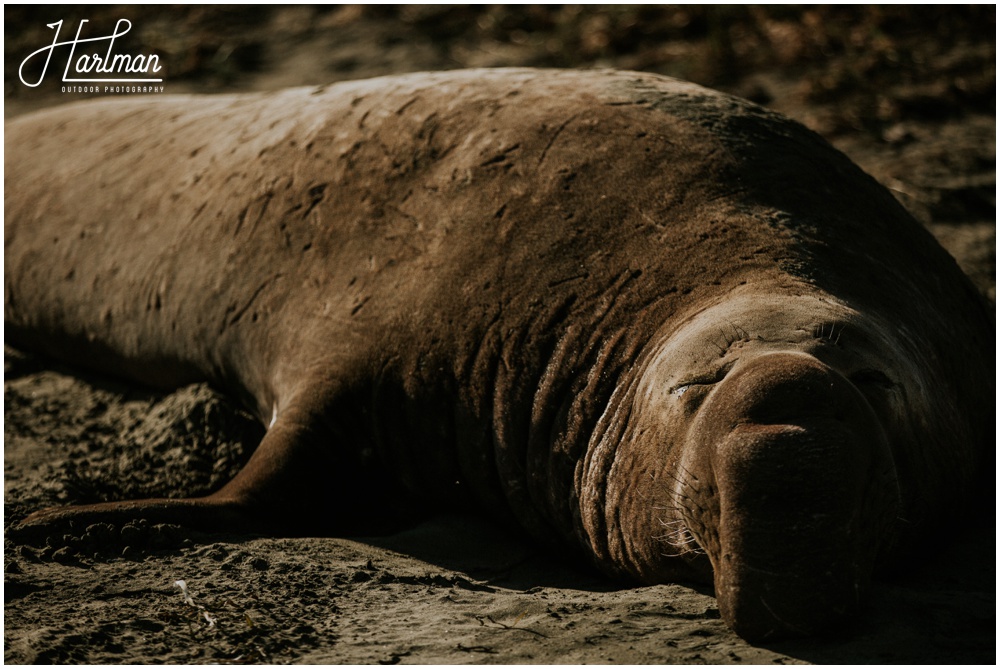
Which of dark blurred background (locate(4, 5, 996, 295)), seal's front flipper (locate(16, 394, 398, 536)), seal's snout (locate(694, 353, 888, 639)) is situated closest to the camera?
seal's snout (locate(694, 353, 888, 639))

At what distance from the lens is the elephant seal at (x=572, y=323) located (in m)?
2.62

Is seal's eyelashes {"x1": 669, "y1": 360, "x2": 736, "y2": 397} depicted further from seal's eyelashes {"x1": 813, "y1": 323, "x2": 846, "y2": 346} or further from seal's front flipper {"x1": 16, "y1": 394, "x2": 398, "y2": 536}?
seal's front flipper {"x1": 16, "y1": 394, "x2": 398, "y2": 536}

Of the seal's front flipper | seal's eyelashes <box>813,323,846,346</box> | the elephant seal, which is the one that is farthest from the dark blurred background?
the seal's front flipper

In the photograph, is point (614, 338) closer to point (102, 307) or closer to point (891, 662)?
point (891, 662)

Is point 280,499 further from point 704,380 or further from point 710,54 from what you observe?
point 710,54

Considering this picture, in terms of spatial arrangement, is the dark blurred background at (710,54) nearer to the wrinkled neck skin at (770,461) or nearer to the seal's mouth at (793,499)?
the wrinkled neck skin at (770,461)

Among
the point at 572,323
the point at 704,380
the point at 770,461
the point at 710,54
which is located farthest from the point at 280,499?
the point at 710,54

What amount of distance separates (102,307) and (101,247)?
0.88ft

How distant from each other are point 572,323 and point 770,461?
1165 millimetres

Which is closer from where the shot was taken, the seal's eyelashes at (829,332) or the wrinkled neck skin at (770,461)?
the wrinkled neck skin at (770,461)

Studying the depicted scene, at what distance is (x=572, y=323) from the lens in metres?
3.56

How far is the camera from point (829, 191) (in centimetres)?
375

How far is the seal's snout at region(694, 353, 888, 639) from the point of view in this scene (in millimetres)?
2498

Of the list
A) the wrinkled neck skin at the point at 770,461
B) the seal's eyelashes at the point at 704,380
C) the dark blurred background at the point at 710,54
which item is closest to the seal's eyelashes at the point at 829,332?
the wrinkled neck skin at the point at 770,461
